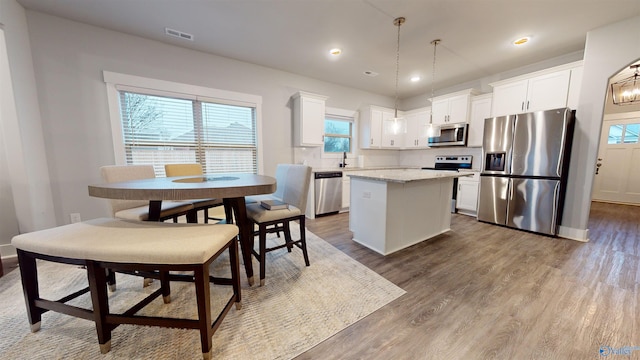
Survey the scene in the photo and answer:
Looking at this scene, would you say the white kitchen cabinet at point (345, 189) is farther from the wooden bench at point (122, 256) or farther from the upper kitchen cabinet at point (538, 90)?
the wooden bench at point (122, 256)

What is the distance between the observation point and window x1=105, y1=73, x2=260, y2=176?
2826mm

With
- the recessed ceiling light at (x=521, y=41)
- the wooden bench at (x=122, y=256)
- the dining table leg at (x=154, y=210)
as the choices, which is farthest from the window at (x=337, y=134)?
the wooden bench at (x=122, y=256)

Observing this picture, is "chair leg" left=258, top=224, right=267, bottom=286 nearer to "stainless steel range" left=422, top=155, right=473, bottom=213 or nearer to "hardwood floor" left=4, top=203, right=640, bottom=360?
"hardwood floor" left=4, top=203, right=640, bottom=360

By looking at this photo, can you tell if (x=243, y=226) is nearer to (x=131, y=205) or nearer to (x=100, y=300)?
(x=100, y=300)

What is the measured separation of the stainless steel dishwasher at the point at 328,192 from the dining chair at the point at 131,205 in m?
2.16

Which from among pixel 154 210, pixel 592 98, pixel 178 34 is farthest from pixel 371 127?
pixel 154 210

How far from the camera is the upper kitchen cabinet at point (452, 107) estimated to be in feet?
13.3

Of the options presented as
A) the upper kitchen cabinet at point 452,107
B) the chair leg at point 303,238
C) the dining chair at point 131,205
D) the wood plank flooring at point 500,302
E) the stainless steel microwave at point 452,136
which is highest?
the upper kitchen cabinet at point 452,107

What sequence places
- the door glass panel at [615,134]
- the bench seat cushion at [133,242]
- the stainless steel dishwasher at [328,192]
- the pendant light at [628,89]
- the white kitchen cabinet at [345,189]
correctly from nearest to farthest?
1. the bench seat cushion at [133,242]
2. the pendant light at [628,89]
3. the stainless steel dishwasher at [328,192]
4. the white kitchen cabinet at [345,189]
5. the door glass panel at [615,134]

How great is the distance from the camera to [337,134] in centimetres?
471

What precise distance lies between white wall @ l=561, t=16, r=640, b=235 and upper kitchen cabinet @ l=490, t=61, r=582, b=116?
19 centimetres

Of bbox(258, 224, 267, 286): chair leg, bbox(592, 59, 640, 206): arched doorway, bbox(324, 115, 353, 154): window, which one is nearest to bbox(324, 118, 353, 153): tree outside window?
bbox(324, 115, 353, 154): window

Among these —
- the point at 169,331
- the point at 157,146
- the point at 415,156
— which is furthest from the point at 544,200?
the point at 157,146

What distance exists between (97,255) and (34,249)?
0.42 m
